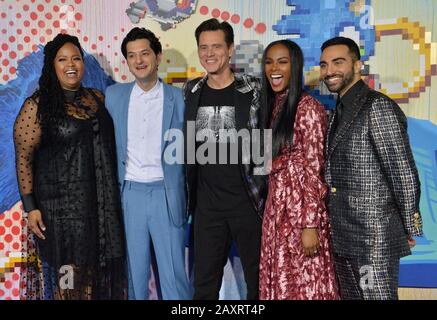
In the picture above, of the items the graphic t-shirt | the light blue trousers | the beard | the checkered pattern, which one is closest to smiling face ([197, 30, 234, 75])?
the graphic t-shirt

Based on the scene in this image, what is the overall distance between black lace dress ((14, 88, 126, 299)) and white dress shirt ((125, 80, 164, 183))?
16 cm

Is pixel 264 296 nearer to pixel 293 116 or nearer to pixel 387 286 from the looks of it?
pixel 387 286

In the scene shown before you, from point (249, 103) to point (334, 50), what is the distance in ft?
1.93

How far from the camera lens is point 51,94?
297cm

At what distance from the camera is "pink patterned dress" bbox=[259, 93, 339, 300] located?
2.60m

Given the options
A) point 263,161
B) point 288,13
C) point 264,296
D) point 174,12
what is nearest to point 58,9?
point 174,12

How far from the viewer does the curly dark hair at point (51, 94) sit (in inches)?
114

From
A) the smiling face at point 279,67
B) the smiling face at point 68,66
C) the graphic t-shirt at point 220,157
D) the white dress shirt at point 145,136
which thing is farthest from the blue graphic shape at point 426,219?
the smiling face at point 68,66

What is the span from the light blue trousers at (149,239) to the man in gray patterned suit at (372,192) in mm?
1024

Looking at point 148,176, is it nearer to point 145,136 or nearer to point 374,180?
point 145,136

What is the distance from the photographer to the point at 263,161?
9.33 feet

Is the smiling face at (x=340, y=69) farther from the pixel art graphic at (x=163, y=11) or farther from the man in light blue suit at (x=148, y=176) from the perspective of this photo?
the pixel art graphic at (x=163, y=11)

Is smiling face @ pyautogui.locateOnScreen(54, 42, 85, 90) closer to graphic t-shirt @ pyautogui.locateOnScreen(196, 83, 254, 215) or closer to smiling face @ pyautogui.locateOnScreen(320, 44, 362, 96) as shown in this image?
graphic t-shirt @ pyautogui.locateOnScreen(196, 83, 254, 215)

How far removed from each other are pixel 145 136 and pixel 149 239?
0.67 metres
